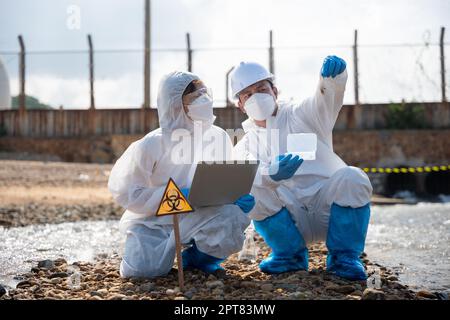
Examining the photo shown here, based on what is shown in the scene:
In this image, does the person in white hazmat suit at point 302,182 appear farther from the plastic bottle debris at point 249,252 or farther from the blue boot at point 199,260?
the plastic bottle debris at point 249,252

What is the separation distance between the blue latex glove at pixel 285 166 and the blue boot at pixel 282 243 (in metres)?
0.36

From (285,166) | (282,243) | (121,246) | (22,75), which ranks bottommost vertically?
(121,246)

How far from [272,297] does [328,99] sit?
1.30 meters

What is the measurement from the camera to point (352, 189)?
342 cm

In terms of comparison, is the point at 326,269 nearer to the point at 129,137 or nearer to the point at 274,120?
the point at 274,120

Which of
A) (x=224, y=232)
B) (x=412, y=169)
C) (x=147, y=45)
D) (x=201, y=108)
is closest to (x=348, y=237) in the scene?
(x=224, y=232)

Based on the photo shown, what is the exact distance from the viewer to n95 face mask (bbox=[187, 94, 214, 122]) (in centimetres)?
358

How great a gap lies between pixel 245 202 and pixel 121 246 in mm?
2343

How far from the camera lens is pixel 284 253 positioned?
12.2 feet

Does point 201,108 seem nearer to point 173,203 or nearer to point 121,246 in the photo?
point 173,203

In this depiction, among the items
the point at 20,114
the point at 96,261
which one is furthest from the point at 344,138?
the point at 96,261

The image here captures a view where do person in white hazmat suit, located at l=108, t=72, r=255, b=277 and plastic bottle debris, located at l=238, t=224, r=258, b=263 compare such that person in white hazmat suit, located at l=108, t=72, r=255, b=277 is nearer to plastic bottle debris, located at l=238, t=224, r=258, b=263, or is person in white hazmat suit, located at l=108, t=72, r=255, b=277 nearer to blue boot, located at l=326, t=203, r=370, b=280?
blue boot, located at l=326, t=203, r=370, b=280

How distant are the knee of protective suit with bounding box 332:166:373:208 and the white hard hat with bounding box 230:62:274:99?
32.0 inches

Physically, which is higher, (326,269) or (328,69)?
(328,69)
